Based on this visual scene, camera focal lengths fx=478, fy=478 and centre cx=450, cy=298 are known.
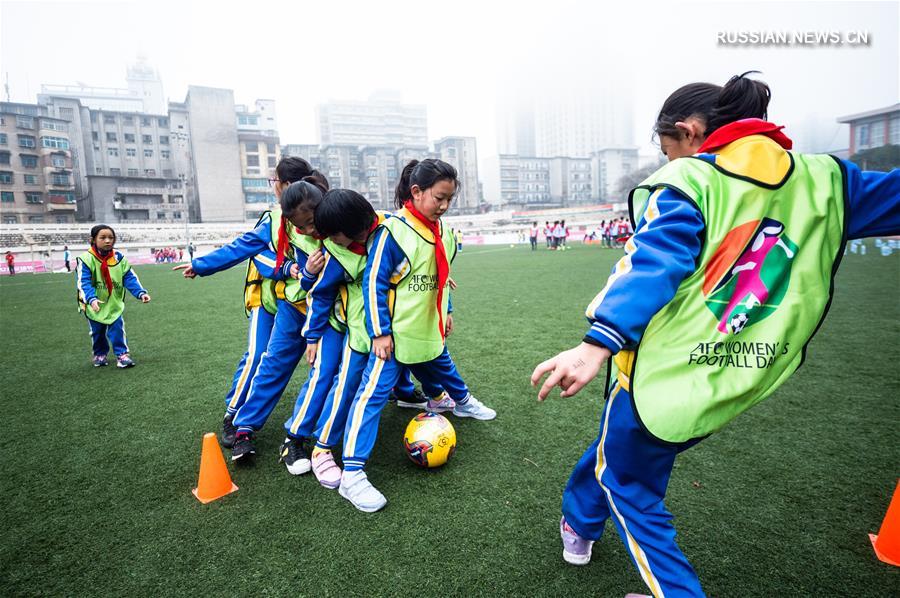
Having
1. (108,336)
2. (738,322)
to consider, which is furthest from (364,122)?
(738,322)

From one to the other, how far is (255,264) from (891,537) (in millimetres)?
3789

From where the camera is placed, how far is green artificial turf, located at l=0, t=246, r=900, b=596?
2080 millimetres

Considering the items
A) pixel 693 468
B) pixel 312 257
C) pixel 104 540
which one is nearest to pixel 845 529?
pixel 693 468

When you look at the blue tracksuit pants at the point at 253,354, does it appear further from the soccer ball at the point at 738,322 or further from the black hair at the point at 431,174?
the soccer ball at the point at 738,322

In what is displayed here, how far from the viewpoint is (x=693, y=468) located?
113 inches

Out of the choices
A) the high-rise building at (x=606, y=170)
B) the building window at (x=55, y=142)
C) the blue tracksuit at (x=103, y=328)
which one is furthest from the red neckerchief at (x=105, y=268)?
the high-rise building at (x=606, y=170)

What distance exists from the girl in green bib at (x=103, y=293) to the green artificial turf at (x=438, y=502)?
32.5 inches

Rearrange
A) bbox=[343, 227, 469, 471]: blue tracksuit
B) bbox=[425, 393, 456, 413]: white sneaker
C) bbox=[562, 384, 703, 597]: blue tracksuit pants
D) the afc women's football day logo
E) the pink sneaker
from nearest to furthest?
the afc women's football day logo → bbox=[562, 384, 703, 597]: blue tracksuit pants → bbox=[343, 227, 469, 471]: blue tracksuit → the pink sneaker → bbox=[425, 393, 456, 413]: white sneaker

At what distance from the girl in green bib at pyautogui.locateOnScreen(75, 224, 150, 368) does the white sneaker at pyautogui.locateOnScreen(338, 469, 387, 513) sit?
14.4 feet

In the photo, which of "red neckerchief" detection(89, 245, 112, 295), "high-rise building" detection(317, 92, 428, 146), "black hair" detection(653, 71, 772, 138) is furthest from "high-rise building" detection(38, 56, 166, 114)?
"black hair" detection(653, 71, 772, 138)

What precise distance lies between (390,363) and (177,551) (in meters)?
1.39

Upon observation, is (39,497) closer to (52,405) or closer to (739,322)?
(52,405)

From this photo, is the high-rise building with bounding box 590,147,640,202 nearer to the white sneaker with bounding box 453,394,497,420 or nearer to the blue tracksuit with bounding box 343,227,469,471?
the white sneaker with bounding box 453,394,497,420

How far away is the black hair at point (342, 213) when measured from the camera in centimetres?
266
